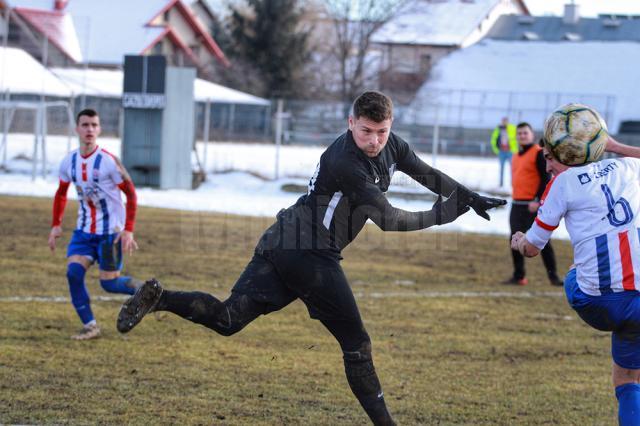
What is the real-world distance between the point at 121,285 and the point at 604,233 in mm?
5394

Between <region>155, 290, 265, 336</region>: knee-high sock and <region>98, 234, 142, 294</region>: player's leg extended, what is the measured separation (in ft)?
10.9

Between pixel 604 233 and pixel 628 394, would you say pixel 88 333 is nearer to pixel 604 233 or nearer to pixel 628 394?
pixel 628 394

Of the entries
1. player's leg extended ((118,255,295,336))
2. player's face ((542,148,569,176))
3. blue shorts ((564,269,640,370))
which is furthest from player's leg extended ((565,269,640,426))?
player's leg extended ((118,255,295,336))

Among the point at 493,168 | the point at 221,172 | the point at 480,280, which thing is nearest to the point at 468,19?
the point at 493,168

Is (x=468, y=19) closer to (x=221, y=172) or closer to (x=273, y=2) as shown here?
(x=273, y=2)

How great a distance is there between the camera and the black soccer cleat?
5.86 m

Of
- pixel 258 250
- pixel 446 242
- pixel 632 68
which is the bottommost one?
pixel 446 242

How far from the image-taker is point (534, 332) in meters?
10.5

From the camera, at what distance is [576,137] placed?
16.8ft

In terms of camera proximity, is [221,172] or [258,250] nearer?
[258,250]

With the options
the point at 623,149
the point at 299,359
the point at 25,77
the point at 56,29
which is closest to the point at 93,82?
the point at 56,29

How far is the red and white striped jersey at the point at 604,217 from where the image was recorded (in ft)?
16.8

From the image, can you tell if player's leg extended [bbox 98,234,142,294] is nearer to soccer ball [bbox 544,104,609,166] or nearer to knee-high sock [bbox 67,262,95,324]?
knee-high sock [bbox 67,262,95,324]

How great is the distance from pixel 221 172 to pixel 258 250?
2299cm
